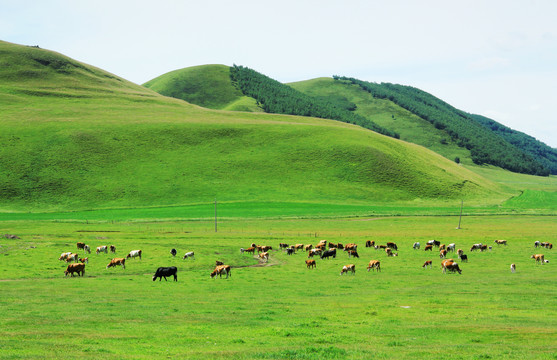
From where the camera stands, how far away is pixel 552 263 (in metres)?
51.5

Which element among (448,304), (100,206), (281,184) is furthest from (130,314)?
(281,184)

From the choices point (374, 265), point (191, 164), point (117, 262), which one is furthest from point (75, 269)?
point (191, 164)

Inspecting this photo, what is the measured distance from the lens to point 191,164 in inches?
6319

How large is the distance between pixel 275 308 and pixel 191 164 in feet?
446

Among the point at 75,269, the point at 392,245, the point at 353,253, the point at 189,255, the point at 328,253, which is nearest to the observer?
the point at 75,269

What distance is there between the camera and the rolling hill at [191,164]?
13862cm

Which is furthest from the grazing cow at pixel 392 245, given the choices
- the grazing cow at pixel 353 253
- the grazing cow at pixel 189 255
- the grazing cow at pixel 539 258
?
the grazing cow at pixel 189 255

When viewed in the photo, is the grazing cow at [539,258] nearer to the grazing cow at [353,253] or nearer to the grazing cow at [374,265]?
the grazing cow at [374,265]

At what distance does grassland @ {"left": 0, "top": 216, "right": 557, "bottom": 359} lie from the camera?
18375 millimetres

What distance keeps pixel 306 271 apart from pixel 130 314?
80.2ft

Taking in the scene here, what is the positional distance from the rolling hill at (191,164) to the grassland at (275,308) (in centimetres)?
7696

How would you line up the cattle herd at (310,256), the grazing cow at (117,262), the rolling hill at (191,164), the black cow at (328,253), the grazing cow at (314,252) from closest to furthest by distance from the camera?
1. the cattle herd at (310,256)
2. the grazing cow at (117,262)
3. the black cow at (328,253)
4. the grazing cow at (314,252)
5. the rolling hill at (191,164)

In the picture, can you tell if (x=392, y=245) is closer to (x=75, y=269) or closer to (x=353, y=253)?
(x=353, y=253)

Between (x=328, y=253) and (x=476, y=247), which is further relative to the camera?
(x=476, y=247)
